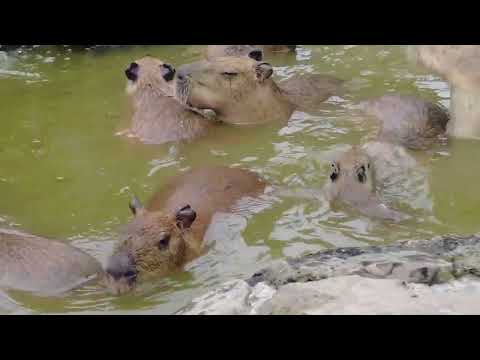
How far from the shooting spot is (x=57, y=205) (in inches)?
212

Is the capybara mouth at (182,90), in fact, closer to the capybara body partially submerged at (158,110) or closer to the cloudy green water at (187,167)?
the capybara body partially submerged at (158,110)

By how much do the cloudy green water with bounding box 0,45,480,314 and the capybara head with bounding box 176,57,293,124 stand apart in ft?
0.71

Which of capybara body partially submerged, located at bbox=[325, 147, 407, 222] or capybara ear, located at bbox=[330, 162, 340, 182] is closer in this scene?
capybara body partially submerged, located at bbox=[325, 147, 407, 222]

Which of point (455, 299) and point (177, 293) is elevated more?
point (455, 299)

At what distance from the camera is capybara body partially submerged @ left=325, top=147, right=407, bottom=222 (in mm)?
5012

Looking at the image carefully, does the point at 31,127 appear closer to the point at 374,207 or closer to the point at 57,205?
the point at 57,205

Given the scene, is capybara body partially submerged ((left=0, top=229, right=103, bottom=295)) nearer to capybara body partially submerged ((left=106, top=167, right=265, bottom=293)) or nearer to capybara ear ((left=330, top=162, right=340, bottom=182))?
capybara body partially submerged ((left=106, top=167, right=265, bottom=293))

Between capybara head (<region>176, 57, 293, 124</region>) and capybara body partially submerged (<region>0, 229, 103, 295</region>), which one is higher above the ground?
capybara head (<region>176, 57, 293, 124</region>)

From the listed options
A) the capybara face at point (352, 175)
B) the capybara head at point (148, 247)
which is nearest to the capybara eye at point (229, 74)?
the capybara face at point (352, 175)

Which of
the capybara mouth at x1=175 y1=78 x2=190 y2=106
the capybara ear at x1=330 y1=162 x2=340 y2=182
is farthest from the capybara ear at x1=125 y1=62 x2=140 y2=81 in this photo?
the capybara ear at x1=330 y1=162 x2=340 y2=182

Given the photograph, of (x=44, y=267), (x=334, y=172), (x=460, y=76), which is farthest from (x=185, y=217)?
(x=460, y=76)

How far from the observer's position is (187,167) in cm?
601
